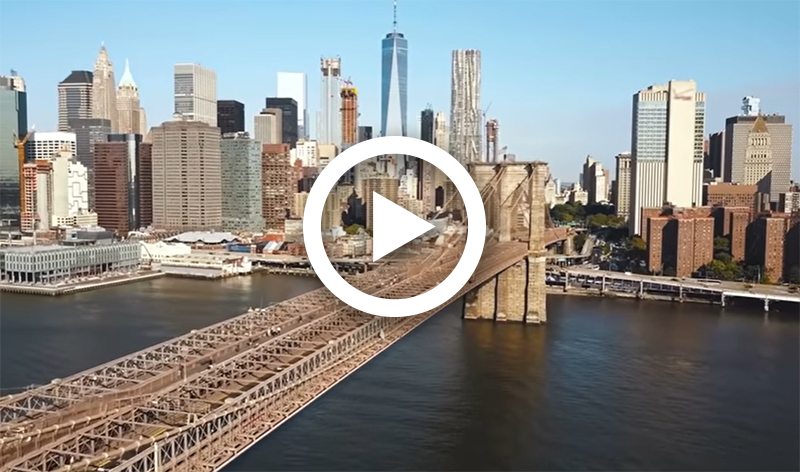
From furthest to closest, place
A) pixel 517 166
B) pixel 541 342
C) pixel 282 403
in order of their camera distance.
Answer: pixel 517 166
pixel 541 342
pixel 282 403

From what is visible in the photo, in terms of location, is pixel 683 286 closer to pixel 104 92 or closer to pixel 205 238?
pixel 205 238

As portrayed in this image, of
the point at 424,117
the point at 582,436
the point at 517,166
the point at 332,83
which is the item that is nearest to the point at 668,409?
the point at 582,436

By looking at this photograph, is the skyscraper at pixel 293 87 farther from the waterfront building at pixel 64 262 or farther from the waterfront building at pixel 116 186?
the waterfront building at pixel 64 262

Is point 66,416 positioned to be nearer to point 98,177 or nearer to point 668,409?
point 668,409

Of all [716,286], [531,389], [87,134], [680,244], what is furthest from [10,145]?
[531,389]

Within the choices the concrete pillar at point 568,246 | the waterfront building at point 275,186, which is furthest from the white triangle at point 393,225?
the waterfront building at point 275,186

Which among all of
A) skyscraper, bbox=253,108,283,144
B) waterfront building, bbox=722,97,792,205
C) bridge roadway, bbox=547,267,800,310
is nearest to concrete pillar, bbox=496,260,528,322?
bridge roadway, bbox=547,267,800,310
